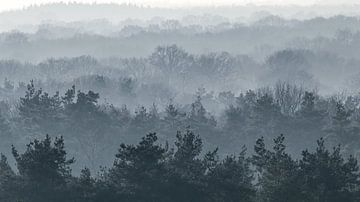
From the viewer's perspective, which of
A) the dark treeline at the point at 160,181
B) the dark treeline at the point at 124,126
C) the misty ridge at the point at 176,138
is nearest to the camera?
the dark treeline at the point at 160,181

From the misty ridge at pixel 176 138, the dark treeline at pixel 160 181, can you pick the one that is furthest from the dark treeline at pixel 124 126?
the dark treeline at pixel 160 181

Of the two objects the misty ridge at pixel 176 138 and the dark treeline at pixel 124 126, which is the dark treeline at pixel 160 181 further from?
the dark treeline at pixel 124 126

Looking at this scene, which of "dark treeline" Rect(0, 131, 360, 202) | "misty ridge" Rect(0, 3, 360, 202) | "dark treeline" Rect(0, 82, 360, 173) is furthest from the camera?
"dark treeline" Rect(0, 82, 360, 173)

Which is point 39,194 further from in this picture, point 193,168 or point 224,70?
point 224,70

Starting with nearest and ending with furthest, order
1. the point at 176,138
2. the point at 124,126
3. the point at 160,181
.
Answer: the point at 160,181 < the point at 176,138 < the point at 124,126

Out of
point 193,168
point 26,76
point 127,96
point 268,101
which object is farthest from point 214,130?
point 26,76

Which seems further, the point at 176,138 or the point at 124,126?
the point at 124,126

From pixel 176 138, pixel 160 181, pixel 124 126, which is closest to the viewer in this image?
pixel 160 181

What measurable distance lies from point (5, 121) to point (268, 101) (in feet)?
91.1

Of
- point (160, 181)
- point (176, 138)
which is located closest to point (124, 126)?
point (176, 138)

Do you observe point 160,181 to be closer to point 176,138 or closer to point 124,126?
point 176,138

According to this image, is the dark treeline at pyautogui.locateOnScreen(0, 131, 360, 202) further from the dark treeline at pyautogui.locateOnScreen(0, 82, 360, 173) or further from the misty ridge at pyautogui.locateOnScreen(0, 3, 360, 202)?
the dark treeline at pyautogui.locateOnScreen(0, 82, 360, 173)

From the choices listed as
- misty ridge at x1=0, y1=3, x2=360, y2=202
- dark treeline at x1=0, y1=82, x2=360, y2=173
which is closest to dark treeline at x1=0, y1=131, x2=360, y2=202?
misty ridge at x1=0, y1=3, x2=360, y2=202

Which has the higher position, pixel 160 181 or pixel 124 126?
pixel 124 126
